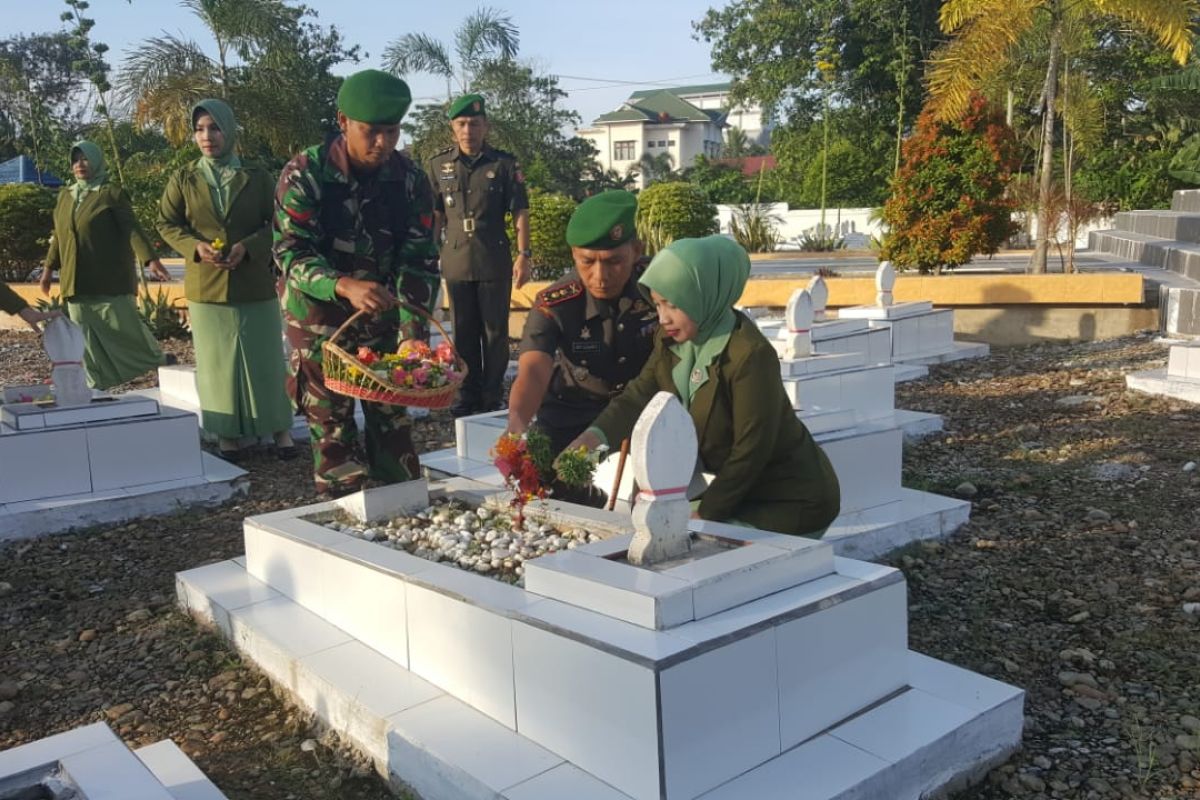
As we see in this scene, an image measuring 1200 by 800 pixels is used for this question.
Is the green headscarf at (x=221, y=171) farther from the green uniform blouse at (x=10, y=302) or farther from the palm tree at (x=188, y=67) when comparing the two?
the palm tree at (x=188, y=67)

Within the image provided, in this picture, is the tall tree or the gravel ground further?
the tall tree

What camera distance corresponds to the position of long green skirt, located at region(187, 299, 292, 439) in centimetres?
611

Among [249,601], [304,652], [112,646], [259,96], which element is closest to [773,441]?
[304,652]

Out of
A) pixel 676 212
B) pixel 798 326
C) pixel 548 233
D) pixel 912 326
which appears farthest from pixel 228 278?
pixel 676 212

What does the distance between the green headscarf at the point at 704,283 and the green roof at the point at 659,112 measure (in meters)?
72.8

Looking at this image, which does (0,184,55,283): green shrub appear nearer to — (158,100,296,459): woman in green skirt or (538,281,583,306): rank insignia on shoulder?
(158,100,296,459): woman in green skirt

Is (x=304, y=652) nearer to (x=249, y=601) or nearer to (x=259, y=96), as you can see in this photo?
(x=249, y=601)

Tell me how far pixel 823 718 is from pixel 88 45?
14.5m

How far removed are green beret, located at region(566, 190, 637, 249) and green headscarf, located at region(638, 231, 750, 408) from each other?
656 millimetres

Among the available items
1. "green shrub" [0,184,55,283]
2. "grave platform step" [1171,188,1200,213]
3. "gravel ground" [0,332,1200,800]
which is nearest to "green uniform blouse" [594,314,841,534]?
"gravel ground" [0,332,1200,800]

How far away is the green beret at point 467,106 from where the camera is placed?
6609 mm

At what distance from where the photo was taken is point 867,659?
8.86ft

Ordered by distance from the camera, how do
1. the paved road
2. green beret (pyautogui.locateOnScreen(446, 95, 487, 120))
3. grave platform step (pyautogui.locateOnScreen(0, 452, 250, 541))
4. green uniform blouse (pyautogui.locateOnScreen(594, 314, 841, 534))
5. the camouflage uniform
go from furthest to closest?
the paved road → green beret (pyautogui.locateOnScreen(446, 95, 487, 120)) → grave platform step (pyautogui.locateOnScreen(0, 452, 250, 541)) → the camouflage uniform → green uniform blouse (pyautogui.locateOnScreen(594, 314, 841, 534))

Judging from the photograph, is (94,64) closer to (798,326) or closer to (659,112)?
(798,326)
